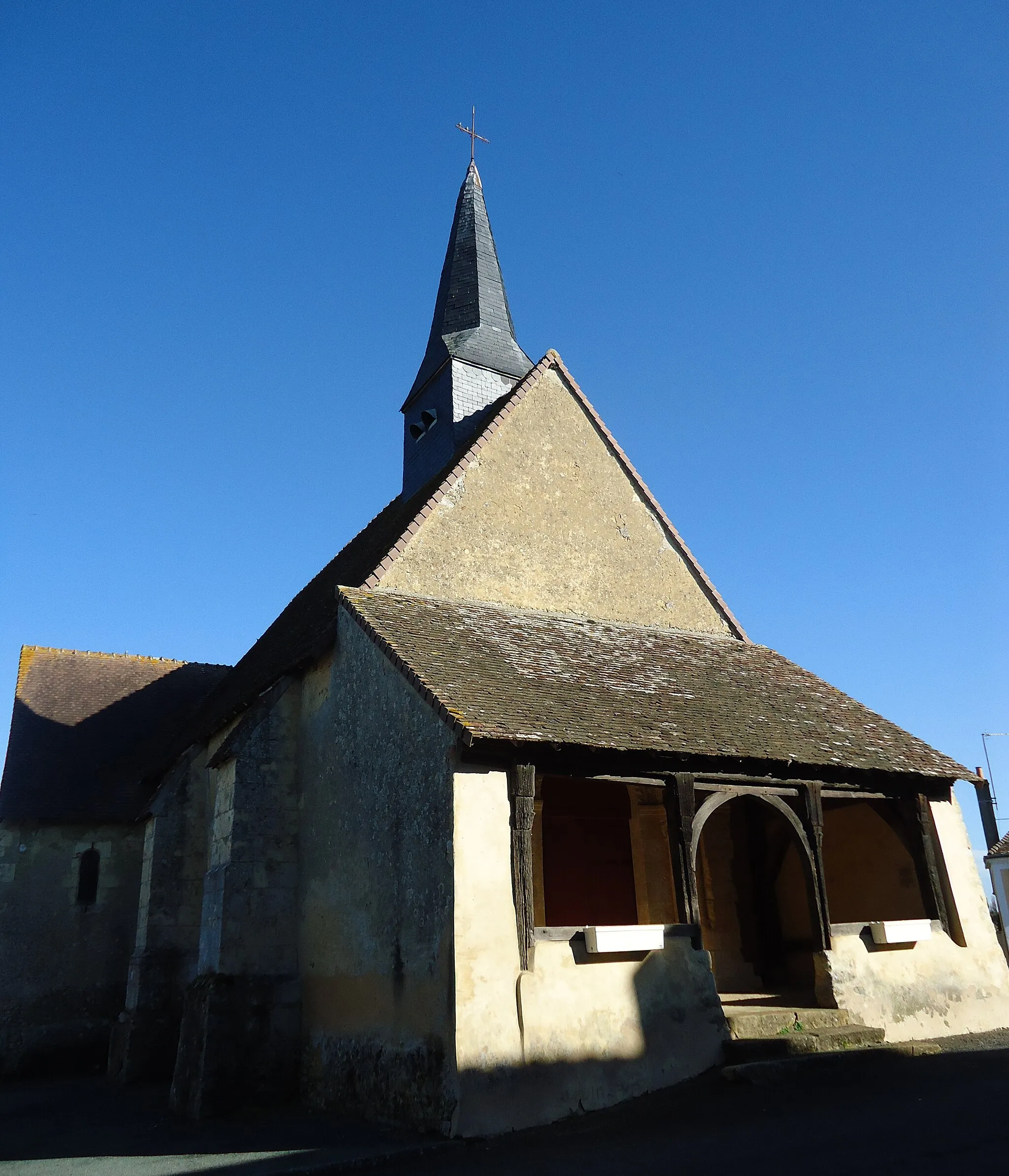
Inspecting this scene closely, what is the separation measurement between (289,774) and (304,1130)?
154 inches

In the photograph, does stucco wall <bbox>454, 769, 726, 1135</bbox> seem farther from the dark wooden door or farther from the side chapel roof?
the side chapel roof

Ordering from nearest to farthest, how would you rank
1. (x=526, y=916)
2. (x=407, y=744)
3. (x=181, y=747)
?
(x=526, y=916) → (x=407, y=744) → (x=181, y=747)

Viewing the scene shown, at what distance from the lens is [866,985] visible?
9156 millimetres

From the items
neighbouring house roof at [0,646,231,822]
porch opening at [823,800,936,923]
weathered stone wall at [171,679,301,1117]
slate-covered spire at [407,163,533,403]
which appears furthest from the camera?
slate-covered spire at [407,163,533,403]

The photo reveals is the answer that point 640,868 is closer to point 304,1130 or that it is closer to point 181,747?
point 304,1130

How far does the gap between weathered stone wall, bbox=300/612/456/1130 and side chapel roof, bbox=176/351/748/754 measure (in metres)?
0.89

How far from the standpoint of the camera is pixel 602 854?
11141mm

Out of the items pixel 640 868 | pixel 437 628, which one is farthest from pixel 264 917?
pixel 640 868

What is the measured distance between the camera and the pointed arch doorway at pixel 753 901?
11203mm

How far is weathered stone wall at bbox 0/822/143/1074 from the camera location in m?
13.6

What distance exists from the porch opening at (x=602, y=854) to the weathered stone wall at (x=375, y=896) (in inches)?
92.6

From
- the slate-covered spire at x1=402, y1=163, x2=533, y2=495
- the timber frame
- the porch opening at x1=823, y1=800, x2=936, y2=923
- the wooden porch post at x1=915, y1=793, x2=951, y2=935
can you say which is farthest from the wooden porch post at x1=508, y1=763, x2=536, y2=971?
the slate-covered spire at x1=402, y1=163, x2=533, y2=495

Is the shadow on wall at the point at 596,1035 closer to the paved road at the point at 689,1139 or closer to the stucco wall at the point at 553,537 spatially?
the paved road at the point at 689,1139

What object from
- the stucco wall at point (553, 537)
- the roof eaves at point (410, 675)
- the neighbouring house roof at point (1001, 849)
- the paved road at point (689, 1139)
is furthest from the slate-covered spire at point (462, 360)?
the neighbouring house roof at point (1001, 849)
